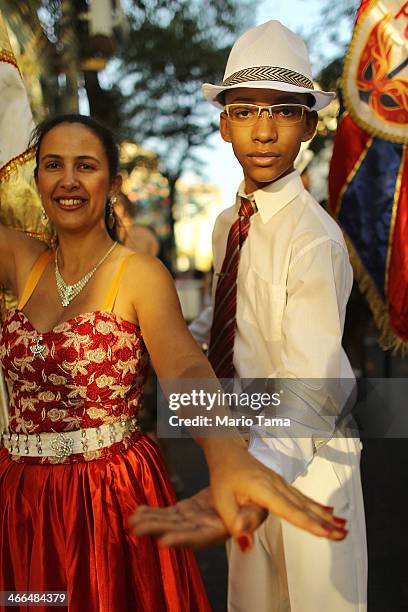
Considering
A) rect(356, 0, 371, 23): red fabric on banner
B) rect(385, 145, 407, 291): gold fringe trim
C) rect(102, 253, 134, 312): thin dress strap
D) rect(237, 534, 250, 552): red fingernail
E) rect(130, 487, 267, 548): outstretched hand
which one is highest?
rect(356, 0, 371, 23): red fabric on banner

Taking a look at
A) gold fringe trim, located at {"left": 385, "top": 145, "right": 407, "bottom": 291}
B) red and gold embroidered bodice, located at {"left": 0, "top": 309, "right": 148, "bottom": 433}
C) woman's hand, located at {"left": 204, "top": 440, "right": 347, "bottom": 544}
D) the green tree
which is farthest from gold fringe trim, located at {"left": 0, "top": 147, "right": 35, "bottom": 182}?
the green tree

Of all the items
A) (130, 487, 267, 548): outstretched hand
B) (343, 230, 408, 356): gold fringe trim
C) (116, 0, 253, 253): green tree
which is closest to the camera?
(130, 487, 267, 548): outstretched hand

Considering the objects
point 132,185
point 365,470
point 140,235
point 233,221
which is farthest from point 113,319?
point 132,185

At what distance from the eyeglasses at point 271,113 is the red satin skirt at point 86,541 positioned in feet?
3.22

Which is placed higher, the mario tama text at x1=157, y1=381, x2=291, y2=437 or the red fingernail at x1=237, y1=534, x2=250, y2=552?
the mario tama text at x1=157, y1=381, x2=291, y2=437

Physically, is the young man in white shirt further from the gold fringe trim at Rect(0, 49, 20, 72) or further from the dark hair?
the gold fringe trim at Rect(0, 49, 20, 72)

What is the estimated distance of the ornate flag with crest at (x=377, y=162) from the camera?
2836 mm

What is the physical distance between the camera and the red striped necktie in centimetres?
204

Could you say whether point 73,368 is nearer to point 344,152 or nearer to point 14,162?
point 14,162

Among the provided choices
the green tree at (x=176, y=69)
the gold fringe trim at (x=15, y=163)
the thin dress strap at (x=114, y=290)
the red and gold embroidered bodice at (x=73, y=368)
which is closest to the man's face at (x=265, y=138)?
the thin dress strap at (x=114, y=290)

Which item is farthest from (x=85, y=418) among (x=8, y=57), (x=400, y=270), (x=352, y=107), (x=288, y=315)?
(x=352, y=107)

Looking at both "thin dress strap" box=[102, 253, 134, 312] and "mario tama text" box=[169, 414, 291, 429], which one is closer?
"mario tama text" box=[169, 414, 291, 429]

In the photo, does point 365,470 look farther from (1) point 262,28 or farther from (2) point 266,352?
(1) point 262,28

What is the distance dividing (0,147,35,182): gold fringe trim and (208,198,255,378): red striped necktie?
0.70 m
